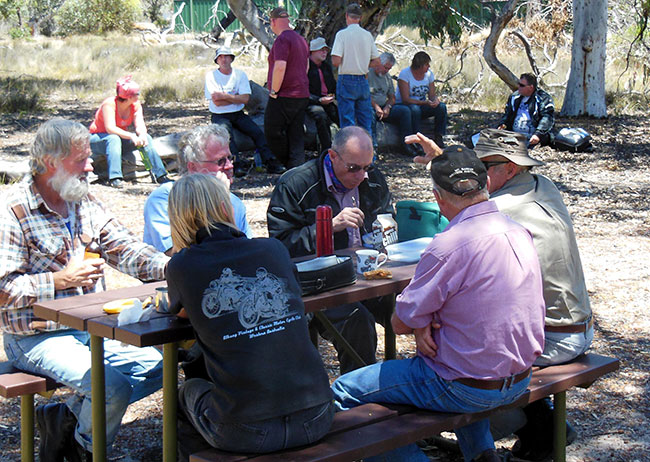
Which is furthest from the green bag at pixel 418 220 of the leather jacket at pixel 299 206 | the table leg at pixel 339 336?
the table leg at pixel 339 336

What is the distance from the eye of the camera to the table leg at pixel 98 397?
3.02 m

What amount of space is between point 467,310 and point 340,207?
1.66 m

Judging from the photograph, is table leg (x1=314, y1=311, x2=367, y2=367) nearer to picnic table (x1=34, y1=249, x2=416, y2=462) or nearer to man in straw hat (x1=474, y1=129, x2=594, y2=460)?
picnic table (x1=34, y1=249, x2=416, y2=462)

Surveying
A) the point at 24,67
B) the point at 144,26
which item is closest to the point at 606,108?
the point at 24,67

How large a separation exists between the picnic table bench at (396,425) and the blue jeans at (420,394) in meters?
0.04

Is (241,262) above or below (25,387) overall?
above

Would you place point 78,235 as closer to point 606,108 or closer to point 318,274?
point 318,274

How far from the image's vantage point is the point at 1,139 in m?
12.2

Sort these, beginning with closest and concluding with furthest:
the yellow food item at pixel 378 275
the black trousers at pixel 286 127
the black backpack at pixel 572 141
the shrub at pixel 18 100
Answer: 1. the yellow food item at pixel 378 275
2. the black trousers at pixel 286 127
3. the black backpack at pixel 572 141
4. the shrub at pixel 18 100

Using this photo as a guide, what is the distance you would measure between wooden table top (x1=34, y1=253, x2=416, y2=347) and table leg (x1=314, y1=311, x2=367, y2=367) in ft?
1.31

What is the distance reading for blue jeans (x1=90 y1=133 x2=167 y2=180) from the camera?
9.41 meters

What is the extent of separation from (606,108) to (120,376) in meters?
13.3

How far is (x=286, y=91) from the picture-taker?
9469 millimetres

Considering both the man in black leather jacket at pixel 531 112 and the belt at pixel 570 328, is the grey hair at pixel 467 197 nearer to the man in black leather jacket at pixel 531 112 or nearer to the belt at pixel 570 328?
the belt at pixel 570 328
